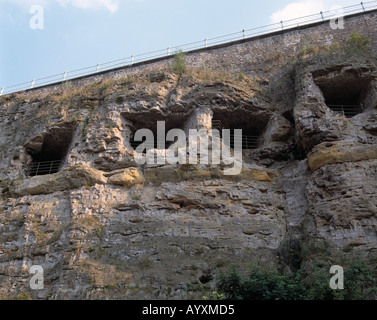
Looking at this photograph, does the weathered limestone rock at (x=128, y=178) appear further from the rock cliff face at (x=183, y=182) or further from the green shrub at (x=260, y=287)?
the green shrub at (x=260, y=287)

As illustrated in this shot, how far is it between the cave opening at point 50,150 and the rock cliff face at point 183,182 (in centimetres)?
4

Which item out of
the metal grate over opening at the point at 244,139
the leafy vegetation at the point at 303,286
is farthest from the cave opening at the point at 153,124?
the leafy vegetation at the point at 303,286

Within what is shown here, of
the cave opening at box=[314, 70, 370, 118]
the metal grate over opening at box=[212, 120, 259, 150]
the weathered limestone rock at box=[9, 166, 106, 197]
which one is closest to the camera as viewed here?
the weathered limestone rock at box=[9, 166, 106, 197]

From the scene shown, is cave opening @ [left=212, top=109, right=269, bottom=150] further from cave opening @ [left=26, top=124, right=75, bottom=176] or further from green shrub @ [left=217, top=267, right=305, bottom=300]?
green shrub @ [left=217, top=267, right=305, bottom=300]

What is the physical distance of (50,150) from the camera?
1249cm

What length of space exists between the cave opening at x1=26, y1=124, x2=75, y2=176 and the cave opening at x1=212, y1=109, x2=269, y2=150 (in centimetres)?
401

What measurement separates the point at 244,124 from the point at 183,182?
318cm

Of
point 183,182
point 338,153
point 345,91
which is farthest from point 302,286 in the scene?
point 345,91

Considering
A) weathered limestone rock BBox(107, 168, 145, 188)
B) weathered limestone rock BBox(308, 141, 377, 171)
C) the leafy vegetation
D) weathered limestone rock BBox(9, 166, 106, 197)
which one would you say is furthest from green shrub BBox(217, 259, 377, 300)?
weathered limestone rock BBox(9, 166, 106, 197)

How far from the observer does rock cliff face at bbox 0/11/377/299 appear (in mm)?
8125

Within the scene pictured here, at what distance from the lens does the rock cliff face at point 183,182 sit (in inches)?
320

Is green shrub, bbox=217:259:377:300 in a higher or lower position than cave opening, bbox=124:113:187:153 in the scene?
lower

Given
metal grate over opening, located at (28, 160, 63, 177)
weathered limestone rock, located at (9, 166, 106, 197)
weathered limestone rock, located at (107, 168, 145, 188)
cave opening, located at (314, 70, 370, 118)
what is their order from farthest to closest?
metal grate over opening, located at (28, 160, 63, 177) → cave opening, located at (314, 70, 370, 118) → weathered limestone rock, located at (9, 166, 106, 197) → weathered limestone rock, located at (107, 168, 145, 188)
